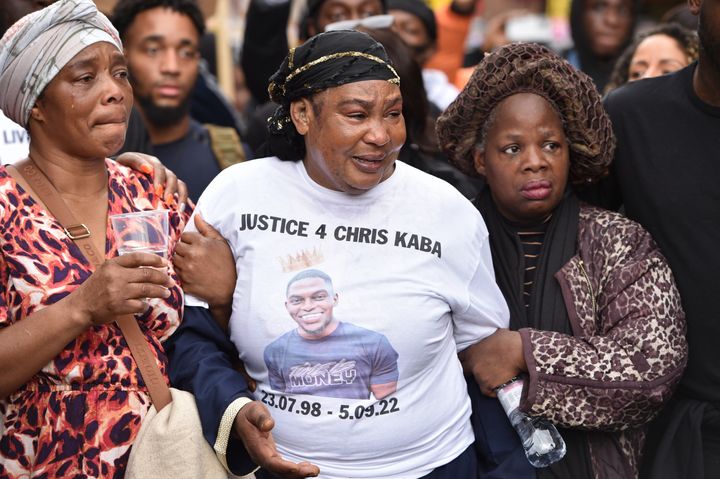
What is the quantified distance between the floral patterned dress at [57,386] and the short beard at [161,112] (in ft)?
6.92

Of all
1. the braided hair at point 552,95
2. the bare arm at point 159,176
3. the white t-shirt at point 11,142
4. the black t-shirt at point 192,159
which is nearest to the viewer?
the bare arm at point 159,176

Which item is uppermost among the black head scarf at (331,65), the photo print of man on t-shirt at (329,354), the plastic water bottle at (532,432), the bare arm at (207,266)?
the black head scarf at (331,65)

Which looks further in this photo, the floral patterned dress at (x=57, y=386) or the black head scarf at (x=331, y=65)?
the black head scarf at (x=331, y=65)

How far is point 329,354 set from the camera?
2824 mm

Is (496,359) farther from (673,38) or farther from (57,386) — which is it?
(673,38)

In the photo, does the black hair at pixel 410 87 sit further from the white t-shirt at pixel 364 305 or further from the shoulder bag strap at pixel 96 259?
the shoulder bag strap at pixel 96 259

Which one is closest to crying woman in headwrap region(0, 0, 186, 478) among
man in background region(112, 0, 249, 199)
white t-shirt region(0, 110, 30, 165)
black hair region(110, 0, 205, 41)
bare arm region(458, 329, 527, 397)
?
white t-shirt region(0, 110, 30, 165)

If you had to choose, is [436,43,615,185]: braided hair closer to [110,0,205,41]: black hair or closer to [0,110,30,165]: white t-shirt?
[0,110,30,165]: white t-shirt

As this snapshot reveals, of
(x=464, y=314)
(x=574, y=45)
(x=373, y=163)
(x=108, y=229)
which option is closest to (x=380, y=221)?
(x=373, y=163)

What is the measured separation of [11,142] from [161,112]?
1.21 metres

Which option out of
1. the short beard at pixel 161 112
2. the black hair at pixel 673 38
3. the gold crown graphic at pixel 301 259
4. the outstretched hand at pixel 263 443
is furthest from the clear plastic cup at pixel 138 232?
the black hair at pixel 673 38

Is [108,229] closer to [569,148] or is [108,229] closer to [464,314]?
[464,314]

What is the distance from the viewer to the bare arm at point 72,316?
256 cm

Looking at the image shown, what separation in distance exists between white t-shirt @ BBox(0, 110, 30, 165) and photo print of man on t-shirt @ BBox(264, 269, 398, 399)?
142 centimetres
